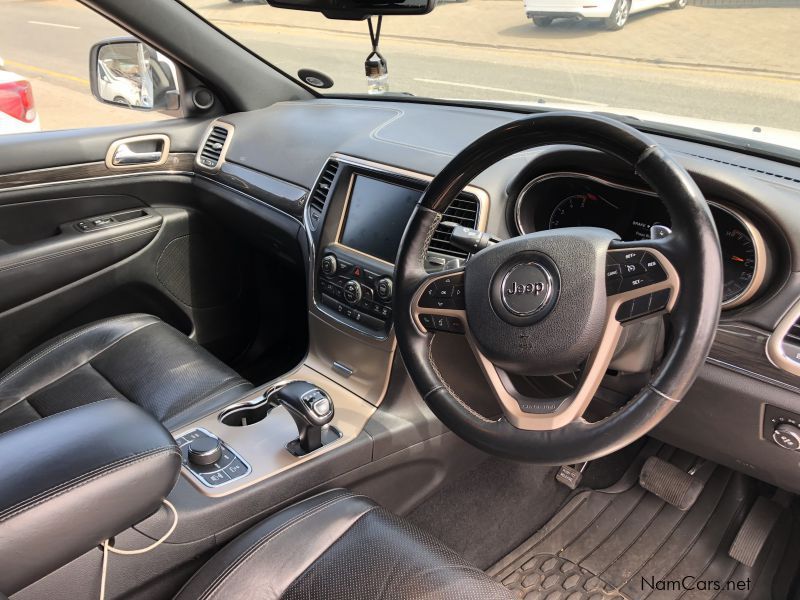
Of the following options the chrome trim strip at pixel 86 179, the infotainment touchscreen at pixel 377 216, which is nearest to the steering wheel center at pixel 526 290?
the infotainment touchscreen at pixel 377 216

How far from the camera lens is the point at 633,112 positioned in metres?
2.04

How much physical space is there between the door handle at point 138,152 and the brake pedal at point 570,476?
1773mm

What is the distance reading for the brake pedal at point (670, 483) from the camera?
2.15 m

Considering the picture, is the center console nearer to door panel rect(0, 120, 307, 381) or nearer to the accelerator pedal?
door panel rect(0, 120, 307, 381)

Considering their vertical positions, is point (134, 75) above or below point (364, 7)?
below

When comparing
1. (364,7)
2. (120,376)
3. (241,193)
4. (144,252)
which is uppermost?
(364,7)

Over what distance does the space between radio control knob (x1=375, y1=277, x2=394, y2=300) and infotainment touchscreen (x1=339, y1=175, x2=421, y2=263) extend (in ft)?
0.20

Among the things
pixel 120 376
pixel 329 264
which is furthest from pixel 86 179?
pixel 329 264

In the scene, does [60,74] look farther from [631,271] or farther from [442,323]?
[631,271]

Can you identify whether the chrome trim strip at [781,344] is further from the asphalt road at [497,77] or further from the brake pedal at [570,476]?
the brake pedal at [570,476]

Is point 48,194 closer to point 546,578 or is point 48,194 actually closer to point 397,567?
point 397,567

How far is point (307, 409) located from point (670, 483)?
4.06 ft

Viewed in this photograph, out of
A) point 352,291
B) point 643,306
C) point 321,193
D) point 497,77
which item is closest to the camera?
point 643,306

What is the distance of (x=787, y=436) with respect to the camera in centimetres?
152
